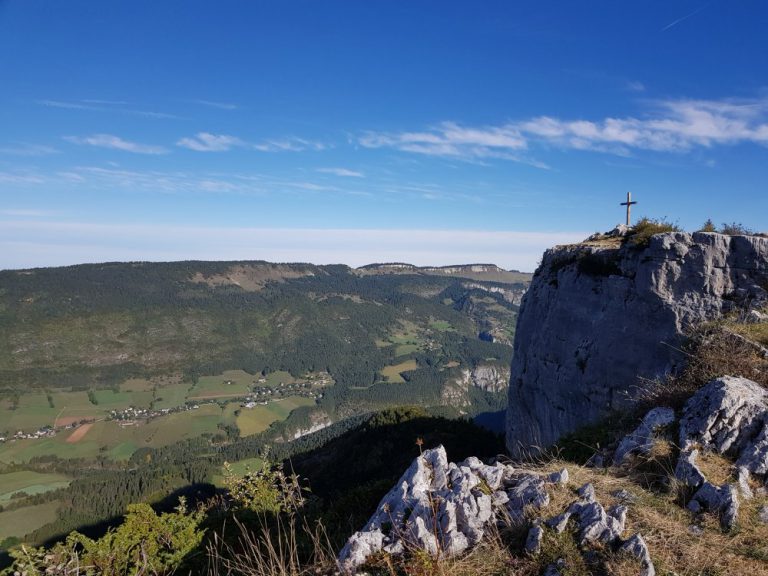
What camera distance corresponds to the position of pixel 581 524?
5.84 metres

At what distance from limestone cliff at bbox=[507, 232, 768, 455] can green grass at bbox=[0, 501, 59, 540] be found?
114409mm

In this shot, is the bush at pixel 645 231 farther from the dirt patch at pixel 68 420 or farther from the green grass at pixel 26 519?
the dirt patch at pixel 68 420

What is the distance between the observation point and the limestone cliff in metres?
15.7

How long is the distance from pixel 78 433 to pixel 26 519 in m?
73.7

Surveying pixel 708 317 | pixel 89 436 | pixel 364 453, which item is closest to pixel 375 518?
pixel 708 317

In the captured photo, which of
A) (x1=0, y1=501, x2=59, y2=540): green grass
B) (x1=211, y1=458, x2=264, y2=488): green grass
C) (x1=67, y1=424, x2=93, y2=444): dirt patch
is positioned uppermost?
(x1=211, y1=458, x2=264, y2=488): green grass

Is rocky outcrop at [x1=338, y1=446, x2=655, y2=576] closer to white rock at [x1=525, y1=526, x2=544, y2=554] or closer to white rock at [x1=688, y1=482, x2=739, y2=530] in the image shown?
white rock at [x1=525, y1=526, x2=544, y2=554]

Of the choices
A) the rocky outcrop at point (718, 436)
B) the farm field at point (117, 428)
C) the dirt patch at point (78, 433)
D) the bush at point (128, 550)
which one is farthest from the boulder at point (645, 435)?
the dirt patch at point (78, 433)

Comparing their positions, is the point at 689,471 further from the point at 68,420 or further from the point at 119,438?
the point at 68,420

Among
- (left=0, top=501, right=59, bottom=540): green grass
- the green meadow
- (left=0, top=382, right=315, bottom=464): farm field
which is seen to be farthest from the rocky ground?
(left=0, top=382, right=315, bottom=464): farm field

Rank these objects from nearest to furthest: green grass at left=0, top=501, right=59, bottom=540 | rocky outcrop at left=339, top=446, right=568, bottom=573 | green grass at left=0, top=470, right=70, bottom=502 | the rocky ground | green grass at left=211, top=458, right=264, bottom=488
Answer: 1. the rocky ground
2. rocky outcrop at left=339, top=446, right=568, bottom=573
3. green grass at left=0, top=501, right=59, bottom=540
4. green grass at left=211, top=458, right=264, bottom=488
5. green grass at left=0, top=470, right=70, bottom=502

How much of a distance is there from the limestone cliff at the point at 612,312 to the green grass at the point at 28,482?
141 metres

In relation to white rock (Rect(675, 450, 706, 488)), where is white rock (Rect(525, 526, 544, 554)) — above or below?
below

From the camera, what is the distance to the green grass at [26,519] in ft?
297
